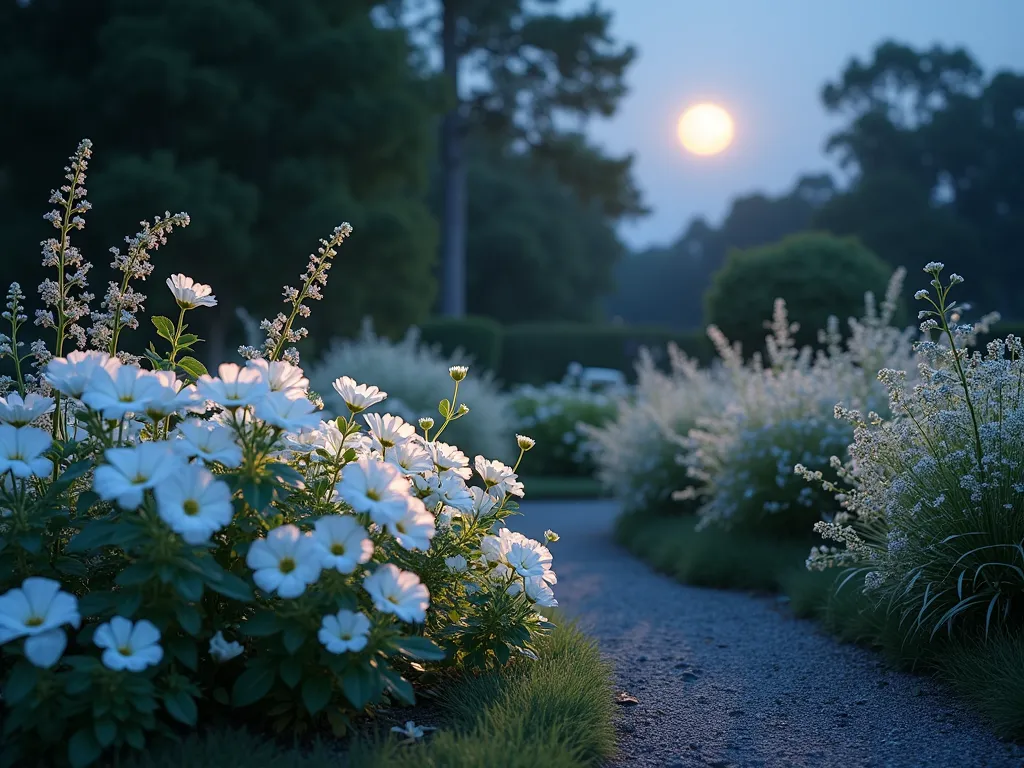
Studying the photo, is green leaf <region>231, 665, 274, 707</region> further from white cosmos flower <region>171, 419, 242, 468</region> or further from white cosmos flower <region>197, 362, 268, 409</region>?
white cosmos flower <region>197, 362, 268, 409</region>

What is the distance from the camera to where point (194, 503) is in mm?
1715

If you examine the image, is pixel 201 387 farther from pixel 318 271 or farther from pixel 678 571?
pixel 678 571

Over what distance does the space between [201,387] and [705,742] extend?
1490 mm

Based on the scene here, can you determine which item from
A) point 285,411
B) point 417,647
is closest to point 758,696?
point 417,647

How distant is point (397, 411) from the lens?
724cm

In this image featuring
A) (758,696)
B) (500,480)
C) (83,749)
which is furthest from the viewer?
(758,696)

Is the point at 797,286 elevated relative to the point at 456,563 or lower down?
elevated

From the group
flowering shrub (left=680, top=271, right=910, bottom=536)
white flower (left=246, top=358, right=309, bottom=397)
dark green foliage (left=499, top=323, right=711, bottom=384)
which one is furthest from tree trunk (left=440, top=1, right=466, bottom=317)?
white flower (left=246, top=358, right=309, bottom=397)

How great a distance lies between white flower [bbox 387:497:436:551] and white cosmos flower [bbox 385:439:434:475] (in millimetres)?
304

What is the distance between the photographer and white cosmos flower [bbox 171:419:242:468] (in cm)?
181

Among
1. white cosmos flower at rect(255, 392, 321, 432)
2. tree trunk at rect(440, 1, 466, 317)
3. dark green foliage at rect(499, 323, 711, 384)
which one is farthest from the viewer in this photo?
dark green foliage at rect(499, 323, 711, 384)

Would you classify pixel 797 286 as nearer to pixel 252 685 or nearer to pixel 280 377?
pixel 280 377

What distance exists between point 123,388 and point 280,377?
1.04ft

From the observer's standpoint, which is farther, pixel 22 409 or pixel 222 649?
pixel 22 409
